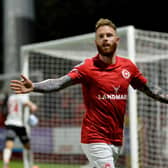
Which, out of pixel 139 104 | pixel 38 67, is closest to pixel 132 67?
pixel 139 104

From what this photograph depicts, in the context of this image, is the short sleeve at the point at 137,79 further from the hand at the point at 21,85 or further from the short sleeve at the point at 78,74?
the hand at the point at 21,85

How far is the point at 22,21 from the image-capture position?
20.3 metres

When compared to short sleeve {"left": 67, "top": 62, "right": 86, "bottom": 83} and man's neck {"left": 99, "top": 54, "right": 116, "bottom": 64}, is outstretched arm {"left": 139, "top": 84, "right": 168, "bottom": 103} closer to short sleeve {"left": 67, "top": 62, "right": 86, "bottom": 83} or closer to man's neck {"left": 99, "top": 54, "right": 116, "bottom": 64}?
man's neck {"left": 99, "top": 54, "right": 116, "bottom": 64}

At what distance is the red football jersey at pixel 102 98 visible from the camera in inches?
174

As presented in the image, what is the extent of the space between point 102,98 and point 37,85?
69 centimetres

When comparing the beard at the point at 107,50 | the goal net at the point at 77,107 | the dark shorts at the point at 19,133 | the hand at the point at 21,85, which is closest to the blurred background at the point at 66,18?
the goal net at the point at 77,107

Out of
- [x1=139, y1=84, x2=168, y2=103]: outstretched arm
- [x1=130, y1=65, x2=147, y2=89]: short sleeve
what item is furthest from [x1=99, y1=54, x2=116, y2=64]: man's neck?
[x1=139, y1=84, x2=168, y2=103]: outstretched arm

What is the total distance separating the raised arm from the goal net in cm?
327

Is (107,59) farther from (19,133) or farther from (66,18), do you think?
(66,18)

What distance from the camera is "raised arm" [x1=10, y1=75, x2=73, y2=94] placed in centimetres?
396

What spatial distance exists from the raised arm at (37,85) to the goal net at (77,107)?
3.27 metres

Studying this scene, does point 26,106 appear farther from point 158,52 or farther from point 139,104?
point 158,52

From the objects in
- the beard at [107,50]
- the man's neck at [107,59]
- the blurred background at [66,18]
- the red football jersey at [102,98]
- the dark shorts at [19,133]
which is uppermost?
the blurred background at [66,18]

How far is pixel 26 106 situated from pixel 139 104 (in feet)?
7.39
